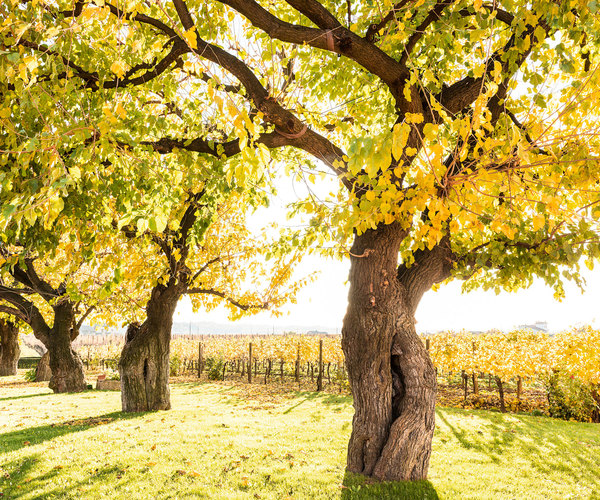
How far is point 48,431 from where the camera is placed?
293 inches

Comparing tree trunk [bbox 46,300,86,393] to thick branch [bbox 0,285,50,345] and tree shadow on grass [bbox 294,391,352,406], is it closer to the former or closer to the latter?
thick branch [bbox 0,285,50,345]

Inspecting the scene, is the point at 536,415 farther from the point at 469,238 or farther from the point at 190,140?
the point at 190,140

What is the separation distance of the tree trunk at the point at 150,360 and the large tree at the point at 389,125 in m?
5.50

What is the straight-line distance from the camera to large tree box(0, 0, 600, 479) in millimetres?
3303

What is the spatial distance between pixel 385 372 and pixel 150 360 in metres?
7.15

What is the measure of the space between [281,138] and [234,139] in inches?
27.3

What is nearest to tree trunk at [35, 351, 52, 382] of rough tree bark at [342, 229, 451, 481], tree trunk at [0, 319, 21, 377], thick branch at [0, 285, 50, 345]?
tree trunk at [0, 319, 21, 377]

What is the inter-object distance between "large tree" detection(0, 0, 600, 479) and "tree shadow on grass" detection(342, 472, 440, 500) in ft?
0.37

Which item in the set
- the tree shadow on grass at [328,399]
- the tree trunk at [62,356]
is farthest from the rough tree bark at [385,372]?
the tree trunk at [62,356]

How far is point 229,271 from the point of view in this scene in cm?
1097

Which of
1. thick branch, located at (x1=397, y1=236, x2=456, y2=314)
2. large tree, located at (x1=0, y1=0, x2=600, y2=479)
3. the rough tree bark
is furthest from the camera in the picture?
thick branch, located at (x1=397, y1=236, x2=456, y2=314)

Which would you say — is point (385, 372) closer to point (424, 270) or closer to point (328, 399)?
point (424, 270)

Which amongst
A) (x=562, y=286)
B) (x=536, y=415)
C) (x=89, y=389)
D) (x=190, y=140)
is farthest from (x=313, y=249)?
(x=89, y=389)

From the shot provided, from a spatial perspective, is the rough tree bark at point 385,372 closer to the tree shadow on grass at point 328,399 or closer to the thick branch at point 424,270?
the thick branch at point 424,270
